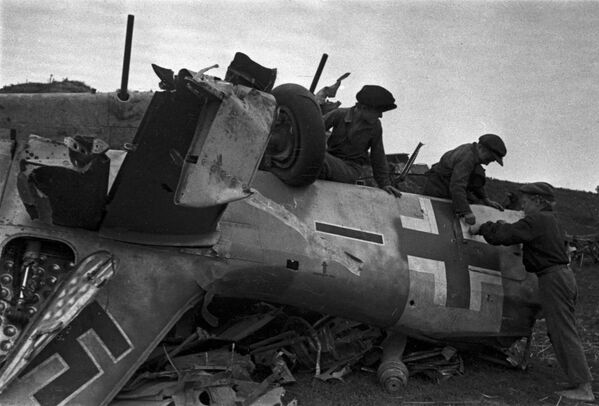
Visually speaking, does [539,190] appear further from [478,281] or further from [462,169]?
[478,281]

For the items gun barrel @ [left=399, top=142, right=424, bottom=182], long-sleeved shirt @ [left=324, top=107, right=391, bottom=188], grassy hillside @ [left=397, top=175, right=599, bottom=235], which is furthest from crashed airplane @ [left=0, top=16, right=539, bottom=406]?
grassy hillside @ [left=397, top=175, right=599, bottom=235]

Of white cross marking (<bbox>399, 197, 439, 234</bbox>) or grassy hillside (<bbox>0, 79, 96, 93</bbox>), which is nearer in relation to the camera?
white cross marking (<bbox>399, 197, 439, 234</bbox>)

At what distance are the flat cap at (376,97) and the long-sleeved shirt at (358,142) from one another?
191mm

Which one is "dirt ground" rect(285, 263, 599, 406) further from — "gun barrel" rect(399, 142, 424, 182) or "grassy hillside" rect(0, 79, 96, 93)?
"grassy hillside" rect(0, 79, 96, 93)

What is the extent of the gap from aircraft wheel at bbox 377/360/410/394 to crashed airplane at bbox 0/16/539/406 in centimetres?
2

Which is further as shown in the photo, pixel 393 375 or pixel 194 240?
pixel 393 375

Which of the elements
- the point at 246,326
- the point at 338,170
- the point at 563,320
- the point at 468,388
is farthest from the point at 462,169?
the point at 246,326

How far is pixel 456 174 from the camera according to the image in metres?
6.87

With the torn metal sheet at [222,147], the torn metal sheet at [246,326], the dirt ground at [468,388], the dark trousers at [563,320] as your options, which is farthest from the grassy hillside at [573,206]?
the torn metal sheet at [222,147]

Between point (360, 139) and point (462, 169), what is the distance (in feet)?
3.59

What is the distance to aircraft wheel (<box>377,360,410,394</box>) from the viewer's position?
20.4ft

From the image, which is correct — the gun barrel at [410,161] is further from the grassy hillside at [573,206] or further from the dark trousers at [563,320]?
the grassy hillside at [573,206]

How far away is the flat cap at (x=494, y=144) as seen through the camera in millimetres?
6840

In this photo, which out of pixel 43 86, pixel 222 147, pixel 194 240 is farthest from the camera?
pixel 43 86
